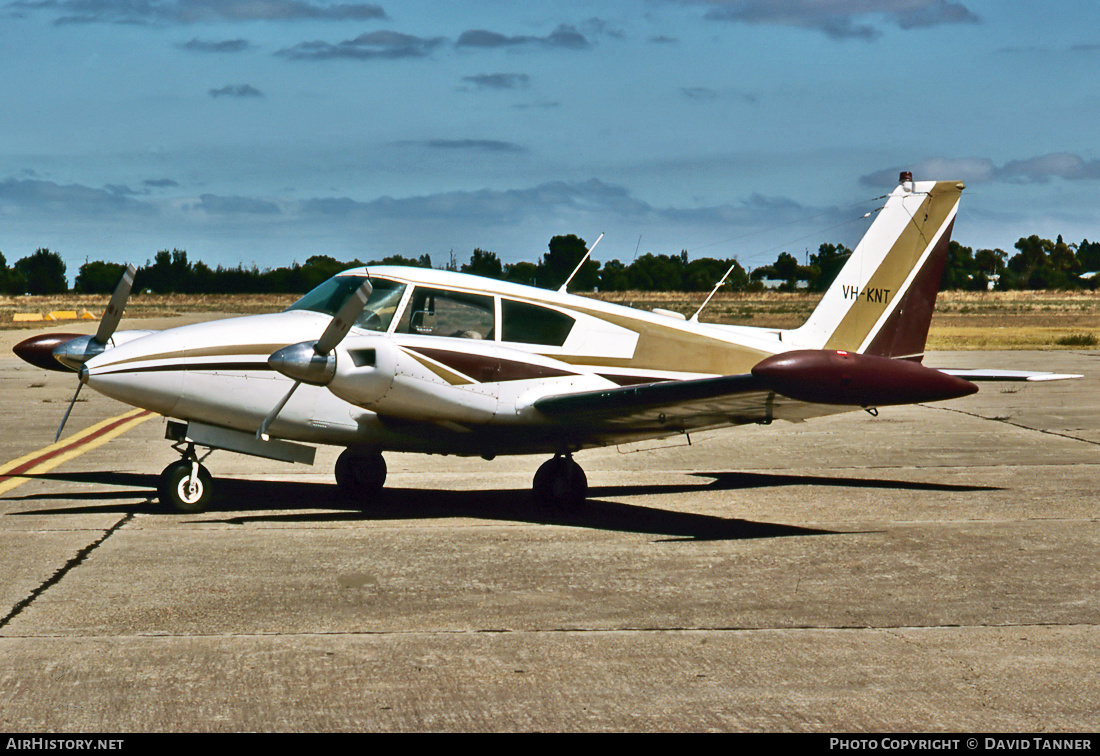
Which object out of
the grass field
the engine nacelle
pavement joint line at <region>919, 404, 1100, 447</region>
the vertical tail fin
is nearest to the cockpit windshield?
the engine nacelle

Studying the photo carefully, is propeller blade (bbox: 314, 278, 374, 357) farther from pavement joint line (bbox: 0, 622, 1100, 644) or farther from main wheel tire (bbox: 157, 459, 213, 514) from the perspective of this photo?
pavement joint line (bbox: 0, 622, 1100, 644)

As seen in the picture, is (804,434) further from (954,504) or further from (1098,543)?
(1098,543)

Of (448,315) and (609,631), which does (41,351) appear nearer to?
(448,315)

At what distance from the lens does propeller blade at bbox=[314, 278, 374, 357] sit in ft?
30.4

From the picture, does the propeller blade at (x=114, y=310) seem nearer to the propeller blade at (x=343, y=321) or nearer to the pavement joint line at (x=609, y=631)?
the propeller blade at (x=343, y=321)

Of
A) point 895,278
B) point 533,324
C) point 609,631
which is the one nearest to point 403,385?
point 533,324

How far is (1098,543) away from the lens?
9.27 meters

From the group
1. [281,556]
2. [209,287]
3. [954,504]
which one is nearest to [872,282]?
[954,504]

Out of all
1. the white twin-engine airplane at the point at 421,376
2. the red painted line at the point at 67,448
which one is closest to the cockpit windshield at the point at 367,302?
the white twin-engine airplane at the point at 421,376

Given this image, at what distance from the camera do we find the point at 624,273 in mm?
24656

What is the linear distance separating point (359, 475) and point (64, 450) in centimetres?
607

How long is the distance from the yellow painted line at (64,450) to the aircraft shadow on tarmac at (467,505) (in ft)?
1.46

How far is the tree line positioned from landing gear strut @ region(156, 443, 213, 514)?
363cm
